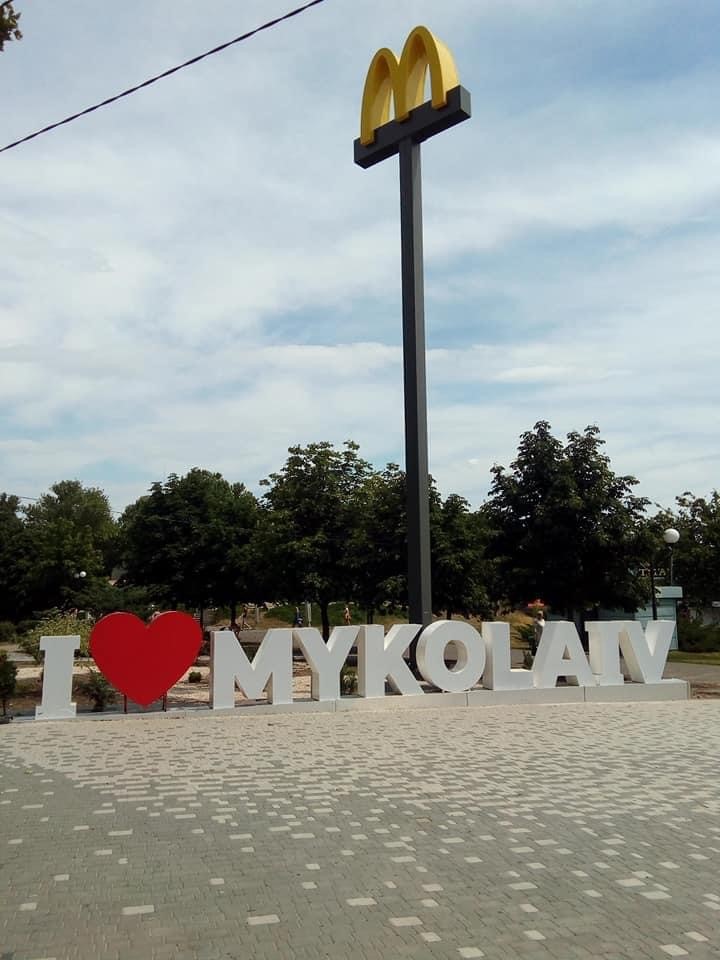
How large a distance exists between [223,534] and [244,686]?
65.4ft

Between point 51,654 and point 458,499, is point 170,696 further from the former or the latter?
point 458,499

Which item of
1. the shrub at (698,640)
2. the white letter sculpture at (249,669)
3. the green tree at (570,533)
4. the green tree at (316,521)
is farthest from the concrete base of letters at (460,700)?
the shrub at (698,640)

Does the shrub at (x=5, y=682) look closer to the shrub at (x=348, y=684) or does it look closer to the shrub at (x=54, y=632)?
the shrub at (x=54, y=632)

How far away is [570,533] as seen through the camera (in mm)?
21062

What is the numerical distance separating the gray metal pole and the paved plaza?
421cm

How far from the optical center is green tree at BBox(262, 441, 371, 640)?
22.1 m

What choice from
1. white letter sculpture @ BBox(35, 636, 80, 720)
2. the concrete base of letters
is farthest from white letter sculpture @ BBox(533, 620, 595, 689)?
white letter sculpture @ BBox(35, 636, 80, 720)

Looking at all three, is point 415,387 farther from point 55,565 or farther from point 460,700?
point 55,565

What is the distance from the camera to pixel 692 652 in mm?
34156

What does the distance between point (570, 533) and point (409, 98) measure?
412 inches

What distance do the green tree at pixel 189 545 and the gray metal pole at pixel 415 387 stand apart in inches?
673

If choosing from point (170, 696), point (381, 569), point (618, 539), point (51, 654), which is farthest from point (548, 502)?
point (51, 654)

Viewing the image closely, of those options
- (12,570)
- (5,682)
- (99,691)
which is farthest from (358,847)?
(12,570)

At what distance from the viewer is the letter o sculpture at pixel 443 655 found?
14.4 m
